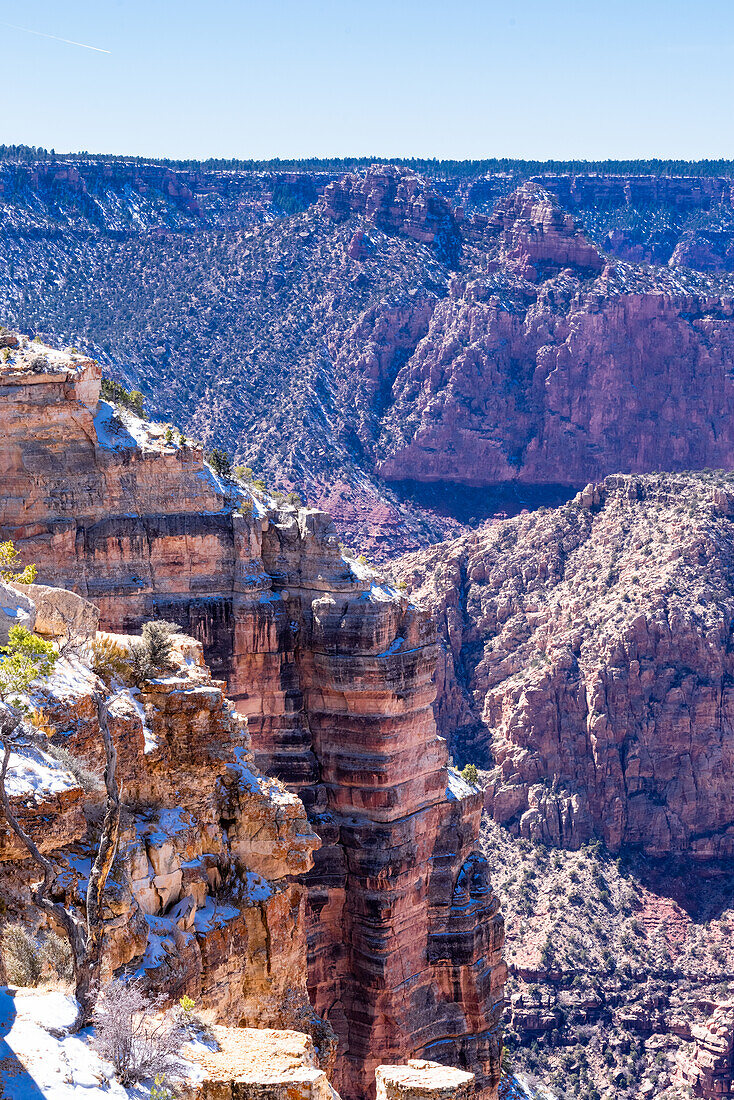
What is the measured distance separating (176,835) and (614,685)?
69.1 m

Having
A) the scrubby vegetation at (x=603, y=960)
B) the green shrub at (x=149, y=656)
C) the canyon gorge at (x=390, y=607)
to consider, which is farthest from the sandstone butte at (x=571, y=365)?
the green shrub at (x=149, y=656)

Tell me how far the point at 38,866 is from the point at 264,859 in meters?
11.1

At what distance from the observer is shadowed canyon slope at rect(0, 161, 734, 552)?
16075 cm

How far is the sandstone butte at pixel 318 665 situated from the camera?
1864 inches

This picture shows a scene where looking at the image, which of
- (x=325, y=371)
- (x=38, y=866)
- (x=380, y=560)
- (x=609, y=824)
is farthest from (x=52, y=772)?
(x=325, y=371)

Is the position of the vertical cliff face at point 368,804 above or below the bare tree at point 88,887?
below

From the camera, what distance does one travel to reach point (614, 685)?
95062 mm

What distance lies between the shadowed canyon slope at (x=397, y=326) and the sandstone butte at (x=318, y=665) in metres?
104

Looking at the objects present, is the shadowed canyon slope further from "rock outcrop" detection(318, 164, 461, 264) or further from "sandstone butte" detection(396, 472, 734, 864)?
"sandstone butte" detection(396, 472, 734, 864)

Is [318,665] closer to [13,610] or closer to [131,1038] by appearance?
[13,610]

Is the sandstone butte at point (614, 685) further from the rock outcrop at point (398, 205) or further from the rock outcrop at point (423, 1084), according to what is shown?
the rock outcrop at point (398, 205)

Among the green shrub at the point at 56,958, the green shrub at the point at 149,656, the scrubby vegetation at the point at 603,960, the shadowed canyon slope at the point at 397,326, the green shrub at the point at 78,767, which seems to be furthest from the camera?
the shadowed canyon slope at the point at 397,326

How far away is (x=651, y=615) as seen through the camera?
318 ft

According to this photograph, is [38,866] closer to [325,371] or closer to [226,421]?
[226,421]
